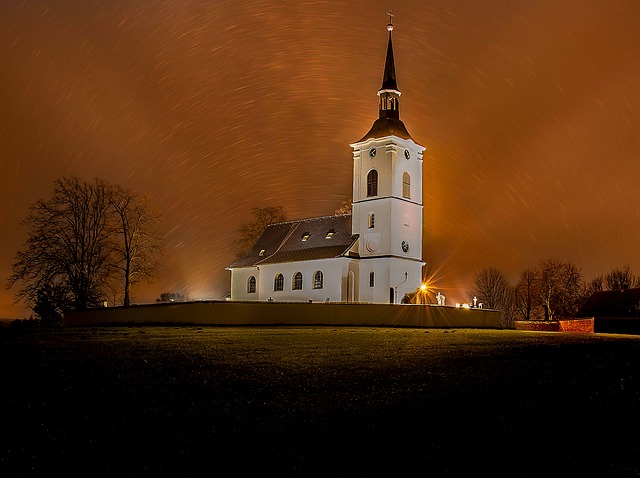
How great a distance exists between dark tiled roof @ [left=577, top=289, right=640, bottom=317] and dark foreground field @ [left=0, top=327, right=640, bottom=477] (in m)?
48.6

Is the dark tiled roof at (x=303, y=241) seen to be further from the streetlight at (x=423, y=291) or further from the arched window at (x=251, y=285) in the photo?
the streetlight at (x=423, y=291)

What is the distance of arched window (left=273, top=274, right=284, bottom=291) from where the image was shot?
6838cm

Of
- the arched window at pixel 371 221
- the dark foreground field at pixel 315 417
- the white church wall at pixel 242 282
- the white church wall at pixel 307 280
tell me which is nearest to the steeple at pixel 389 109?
the arched window at pixel 371 221

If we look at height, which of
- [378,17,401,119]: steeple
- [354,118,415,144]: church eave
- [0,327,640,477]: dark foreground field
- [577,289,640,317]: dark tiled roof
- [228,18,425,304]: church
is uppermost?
[378,17,401,119]: steeple

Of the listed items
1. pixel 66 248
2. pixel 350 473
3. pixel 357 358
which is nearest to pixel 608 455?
pixel 350 473

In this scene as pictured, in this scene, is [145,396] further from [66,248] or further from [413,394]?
[66,248]

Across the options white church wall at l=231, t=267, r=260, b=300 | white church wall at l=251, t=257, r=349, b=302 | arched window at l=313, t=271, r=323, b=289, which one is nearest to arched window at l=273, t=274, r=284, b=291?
white church wall at l=251, t=257, r=349, b=302

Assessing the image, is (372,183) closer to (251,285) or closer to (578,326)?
(251,285)

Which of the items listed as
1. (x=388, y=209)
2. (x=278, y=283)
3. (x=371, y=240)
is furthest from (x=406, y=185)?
(x=278, y=283)

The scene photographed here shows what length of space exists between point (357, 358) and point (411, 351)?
309 cm

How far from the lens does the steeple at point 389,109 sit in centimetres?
6612

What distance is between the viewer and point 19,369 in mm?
15789

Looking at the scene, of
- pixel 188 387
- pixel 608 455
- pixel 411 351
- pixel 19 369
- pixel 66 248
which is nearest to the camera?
pixel 608 455

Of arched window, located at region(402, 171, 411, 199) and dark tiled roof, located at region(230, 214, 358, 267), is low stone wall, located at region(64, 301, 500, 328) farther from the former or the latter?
arched window, located at region(402, 171, 411, 199)
